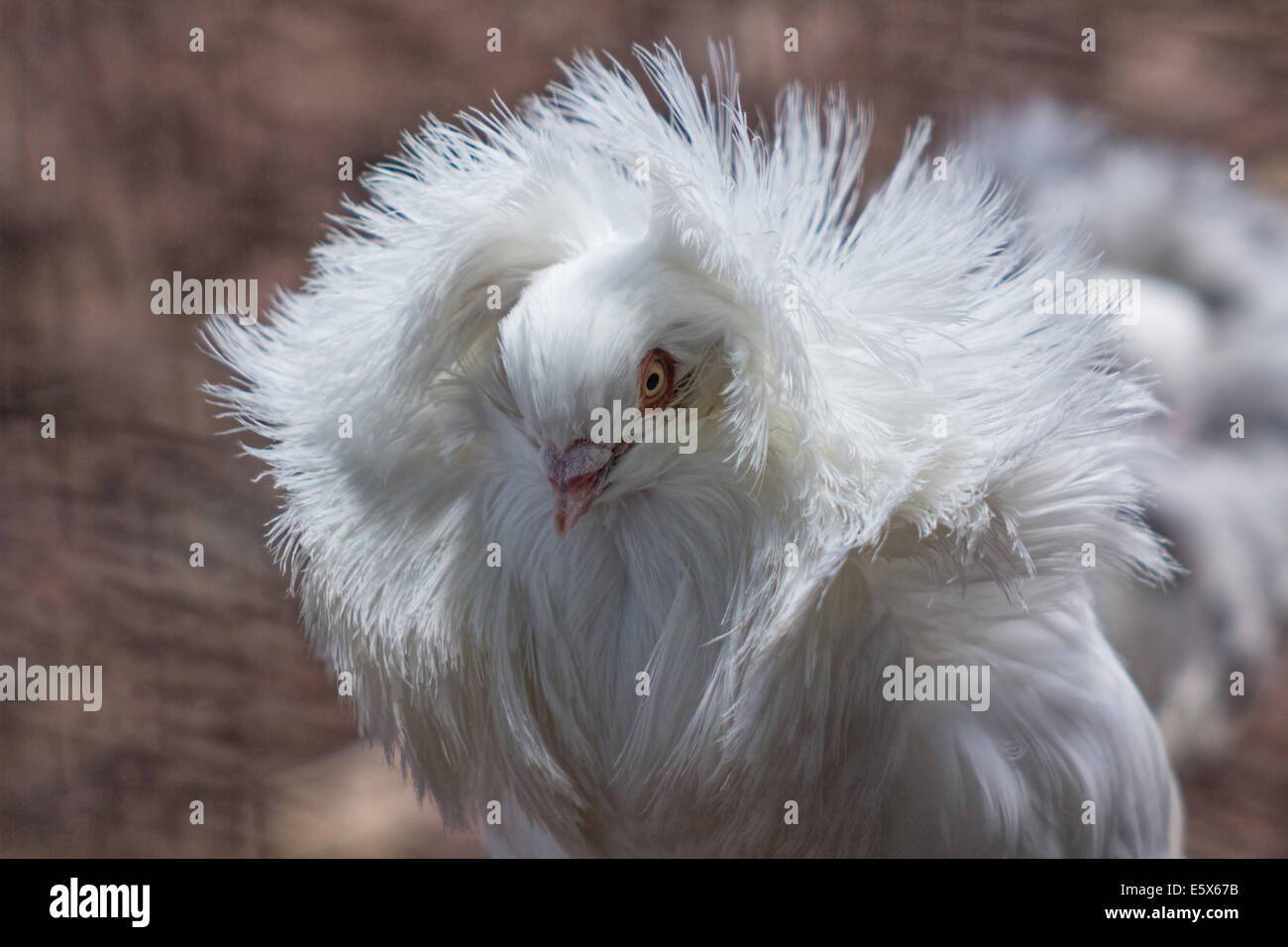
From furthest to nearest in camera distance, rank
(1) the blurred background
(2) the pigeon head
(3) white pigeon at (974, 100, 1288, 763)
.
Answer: (1) the blurred background, (3) white pigeon at (974, 100, 1288, 763), (2) the pigeon head

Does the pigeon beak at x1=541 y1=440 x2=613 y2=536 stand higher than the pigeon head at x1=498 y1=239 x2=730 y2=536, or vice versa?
the pigeon head at x1=498 y1=239 x2=730 y2=536

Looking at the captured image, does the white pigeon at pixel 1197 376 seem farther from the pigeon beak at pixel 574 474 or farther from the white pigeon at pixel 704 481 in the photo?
the pigeon beak at pixel 574 474

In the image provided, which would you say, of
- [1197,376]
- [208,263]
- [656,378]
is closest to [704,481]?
[656,378]

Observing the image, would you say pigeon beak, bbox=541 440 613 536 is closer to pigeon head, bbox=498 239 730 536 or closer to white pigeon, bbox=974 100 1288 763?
pigeon head, bbox=498 239 730 536

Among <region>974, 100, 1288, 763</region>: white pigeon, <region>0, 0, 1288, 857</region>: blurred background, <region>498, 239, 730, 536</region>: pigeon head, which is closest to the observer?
<region>498, 239, 730, 536</region>: pigeon head

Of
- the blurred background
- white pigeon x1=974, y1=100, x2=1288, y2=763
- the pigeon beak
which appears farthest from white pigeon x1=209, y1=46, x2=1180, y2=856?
the blurred background

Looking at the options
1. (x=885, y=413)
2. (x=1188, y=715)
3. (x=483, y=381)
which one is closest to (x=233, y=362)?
(x=483, y=381)

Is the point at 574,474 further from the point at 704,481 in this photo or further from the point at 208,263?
the point at 208,263

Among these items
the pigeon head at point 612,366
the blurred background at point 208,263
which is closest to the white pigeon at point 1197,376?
the blurred background at point 208,263
